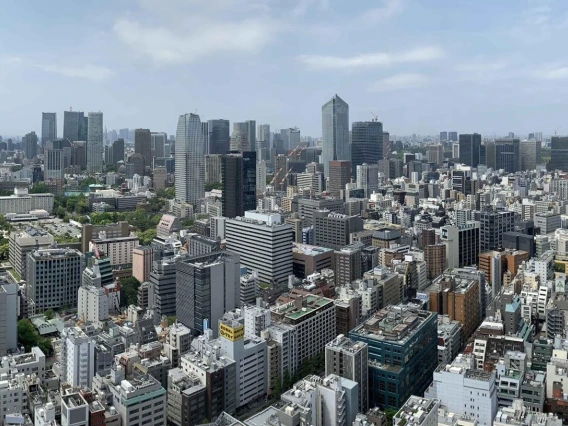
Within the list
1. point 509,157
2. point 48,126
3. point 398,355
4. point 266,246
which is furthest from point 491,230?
point 48,126

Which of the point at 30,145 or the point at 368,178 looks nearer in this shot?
the point at 368,178

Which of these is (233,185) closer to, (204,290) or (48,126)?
(204,290)

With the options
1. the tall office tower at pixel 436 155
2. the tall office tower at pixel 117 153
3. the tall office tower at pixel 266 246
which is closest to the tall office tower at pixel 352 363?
the tall office tower at pixel 266 246

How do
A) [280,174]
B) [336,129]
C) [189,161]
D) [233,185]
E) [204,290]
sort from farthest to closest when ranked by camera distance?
[336,129] < [280,174] < [189,161] < [233,185] < [204,290]

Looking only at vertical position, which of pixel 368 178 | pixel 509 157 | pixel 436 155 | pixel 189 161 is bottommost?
pixel 368 178

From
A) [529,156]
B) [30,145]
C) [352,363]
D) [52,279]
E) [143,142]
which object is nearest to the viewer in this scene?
[352,363]

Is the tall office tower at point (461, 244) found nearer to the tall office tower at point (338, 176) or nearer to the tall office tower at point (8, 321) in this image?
the tall office tower at point (8, 321)
